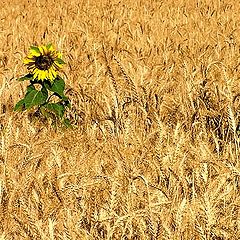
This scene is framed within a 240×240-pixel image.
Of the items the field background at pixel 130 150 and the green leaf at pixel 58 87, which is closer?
the field background at pixel 130 150

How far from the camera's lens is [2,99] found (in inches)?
99.9

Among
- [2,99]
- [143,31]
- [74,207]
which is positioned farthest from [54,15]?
[74,207]

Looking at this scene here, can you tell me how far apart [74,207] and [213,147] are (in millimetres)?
618

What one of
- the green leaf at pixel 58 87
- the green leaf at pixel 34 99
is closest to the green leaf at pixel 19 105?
the green leaf at pixel 34 99

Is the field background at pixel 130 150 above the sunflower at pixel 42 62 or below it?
below

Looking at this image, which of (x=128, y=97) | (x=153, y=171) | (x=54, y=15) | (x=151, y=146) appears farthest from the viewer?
(x=54, y=15)

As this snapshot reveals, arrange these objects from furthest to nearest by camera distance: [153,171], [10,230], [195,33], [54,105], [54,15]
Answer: [54,15] < [195,33] < [54,105] < [153,171] < [10,230]

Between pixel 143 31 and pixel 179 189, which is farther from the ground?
pixel 143 31

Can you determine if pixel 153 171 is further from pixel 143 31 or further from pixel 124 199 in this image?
pixel 143 31

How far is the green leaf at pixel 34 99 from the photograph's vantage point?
223cm

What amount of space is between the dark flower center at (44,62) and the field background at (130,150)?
161mm

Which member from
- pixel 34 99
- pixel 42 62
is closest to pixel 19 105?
pixel 34 99

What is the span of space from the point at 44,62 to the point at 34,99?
141mm

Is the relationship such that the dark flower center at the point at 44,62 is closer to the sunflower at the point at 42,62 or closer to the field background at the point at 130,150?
the sunflower at the point at 42,62
